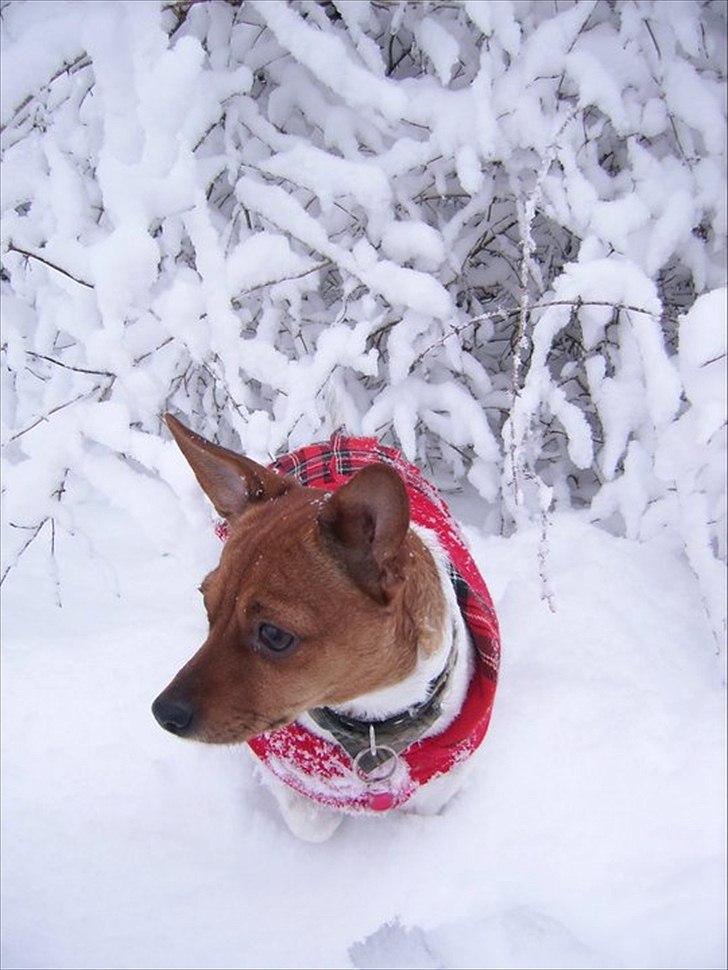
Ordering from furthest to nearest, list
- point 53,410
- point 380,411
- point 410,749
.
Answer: point 380,411 → point 53,410 → point 410,749

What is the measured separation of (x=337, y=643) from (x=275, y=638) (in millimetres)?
117

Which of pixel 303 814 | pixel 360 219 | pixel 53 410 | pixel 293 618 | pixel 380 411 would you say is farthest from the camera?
pixel 380 411

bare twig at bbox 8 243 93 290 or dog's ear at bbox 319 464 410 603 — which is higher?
bare twig at bbox 8 243 93 290

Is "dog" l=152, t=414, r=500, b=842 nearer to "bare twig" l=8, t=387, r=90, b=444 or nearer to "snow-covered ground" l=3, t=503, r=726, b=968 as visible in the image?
"snow-covered ground" l=3, t=503, r=726, b=968

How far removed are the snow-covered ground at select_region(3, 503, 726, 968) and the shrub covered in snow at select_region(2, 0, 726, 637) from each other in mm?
327

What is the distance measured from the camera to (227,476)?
1746mm

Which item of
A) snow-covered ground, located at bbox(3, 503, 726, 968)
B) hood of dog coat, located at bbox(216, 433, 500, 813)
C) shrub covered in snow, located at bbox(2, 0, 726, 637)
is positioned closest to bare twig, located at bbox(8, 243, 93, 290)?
shrub covered in snow, located at bbox(2, 0, 726, 637)

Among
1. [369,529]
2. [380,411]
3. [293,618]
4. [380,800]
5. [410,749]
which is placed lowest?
[380,800]

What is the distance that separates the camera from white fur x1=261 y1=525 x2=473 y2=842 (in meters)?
1.71

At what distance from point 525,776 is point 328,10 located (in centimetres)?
240

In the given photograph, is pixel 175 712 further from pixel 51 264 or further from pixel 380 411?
pixel 380 411

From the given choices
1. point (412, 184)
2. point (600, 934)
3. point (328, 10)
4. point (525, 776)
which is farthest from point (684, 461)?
point (328, 10)

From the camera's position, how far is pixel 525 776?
2123 mm

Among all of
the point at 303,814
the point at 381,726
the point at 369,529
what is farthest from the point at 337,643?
the point at 303,814
